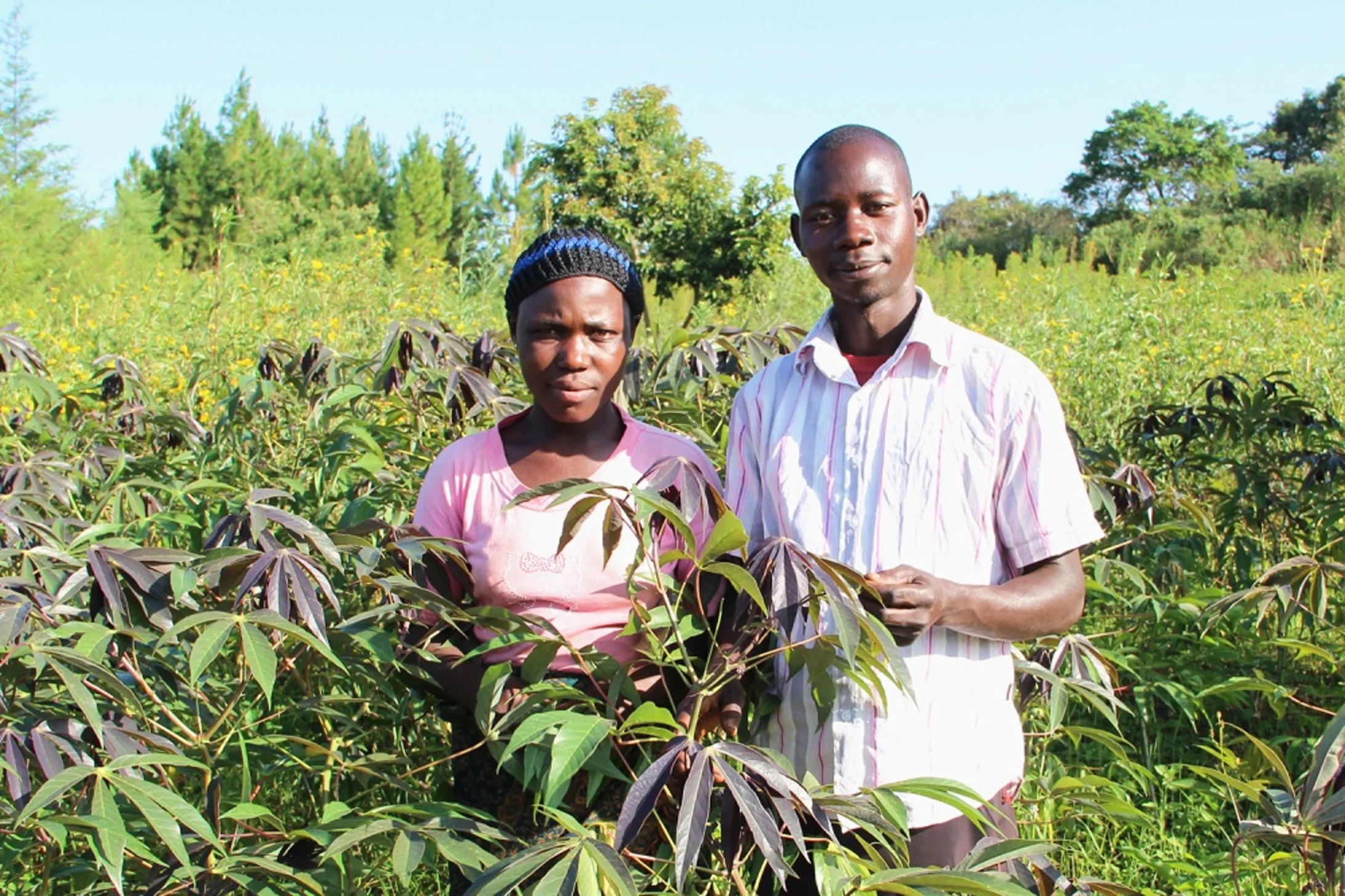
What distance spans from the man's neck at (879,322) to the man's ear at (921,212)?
69 mm

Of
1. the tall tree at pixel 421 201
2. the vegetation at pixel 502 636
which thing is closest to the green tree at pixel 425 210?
the tall tree at pixel 421 201

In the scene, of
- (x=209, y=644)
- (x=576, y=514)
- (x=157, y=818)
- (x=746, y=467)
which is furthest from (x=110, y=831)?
(x=746, y=467)

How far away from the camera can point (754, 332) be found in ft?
7.77

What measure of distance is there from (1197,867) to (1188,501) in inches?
26.6

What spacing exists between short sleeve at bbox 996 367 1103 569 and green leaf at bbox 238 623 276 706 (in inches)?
28.7

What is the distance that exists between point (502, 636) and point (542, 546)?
4.8 inches

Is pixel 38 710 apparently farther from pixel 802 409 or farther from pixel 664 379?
pixel 664 379

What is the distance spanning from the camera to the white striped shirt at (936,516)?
1.17 meters

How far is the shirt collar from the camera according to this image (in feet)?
3.93

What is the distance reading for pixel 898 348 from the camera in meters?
1.23

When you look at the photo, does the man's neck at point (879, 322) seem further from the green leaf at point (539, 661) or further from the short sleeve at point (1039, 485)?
the green leaf at point (539, 661)

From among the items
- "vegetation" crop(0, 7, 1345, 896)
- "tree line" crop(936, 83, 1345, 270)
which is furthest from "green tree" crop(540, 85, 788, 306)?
"vegetation" crop(0, 7, 1345, 896)

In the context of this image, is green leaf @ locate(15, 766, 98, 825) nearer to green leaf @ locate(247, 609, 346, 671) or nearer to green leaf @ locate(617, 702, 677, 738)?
green leaf @ locate(247, 609, 346, 671)

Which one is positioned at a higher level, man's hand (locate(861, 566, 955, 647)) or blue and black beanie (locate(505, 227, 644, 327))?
blue and black beanie (locate(505, 227, 644, 327))
